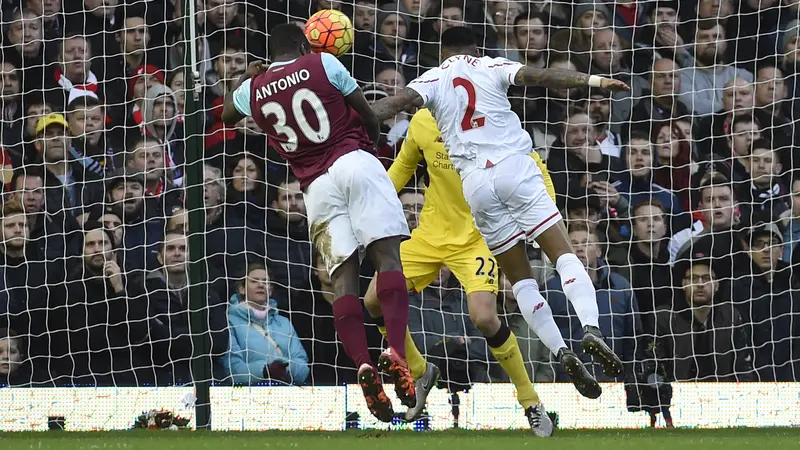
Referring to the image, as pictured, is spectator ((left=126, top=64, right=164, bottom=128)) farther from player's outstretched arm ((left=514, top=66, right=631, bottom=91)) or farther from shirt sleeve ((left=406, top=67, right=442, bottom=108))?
player's outstretched arm ((left=514, top=66, right=631, bottom=91))

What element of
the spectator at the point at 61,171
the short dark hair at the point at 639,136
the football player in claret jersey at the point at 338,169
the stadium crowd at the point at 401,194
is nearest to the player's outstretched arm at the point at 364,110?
the football player in claret jersey at the point at 338,169

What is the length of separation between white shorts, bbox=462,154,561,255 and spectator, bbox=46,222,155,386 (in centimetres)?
310

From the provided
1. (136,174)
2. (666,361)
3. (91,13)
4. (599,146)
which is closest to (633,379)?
(666,361)

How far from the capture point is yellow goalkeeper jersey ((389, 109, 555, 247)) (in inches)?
292

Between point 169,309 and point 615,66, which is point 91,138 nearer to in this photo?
point 169,309

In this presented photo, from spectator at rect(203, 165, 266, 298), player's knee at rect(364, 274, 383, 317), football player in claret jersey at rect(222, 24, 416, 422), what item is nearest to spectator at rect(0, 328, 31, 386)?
spectator at rect(203, 165, 266, 298)

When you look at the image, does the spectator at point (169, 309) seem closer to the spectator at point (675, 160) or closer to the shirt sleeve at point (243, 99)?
the shirt sleeve at point (243, 99)

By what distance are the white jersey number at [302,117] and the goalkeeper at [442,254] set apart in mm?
1442

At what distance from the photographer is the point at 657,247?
904 centimetres

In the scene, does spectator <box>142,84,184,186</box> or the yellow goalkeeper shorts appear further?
spectator <box>142,84,184,186</box>

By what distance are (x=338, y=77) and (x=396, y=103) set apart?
48 centimetres

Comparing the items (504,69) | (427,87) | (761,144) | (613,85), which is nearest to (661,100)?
(761,144)

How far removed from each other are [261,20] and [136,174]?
5.17ft

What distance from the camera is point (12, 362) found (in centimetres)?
845
